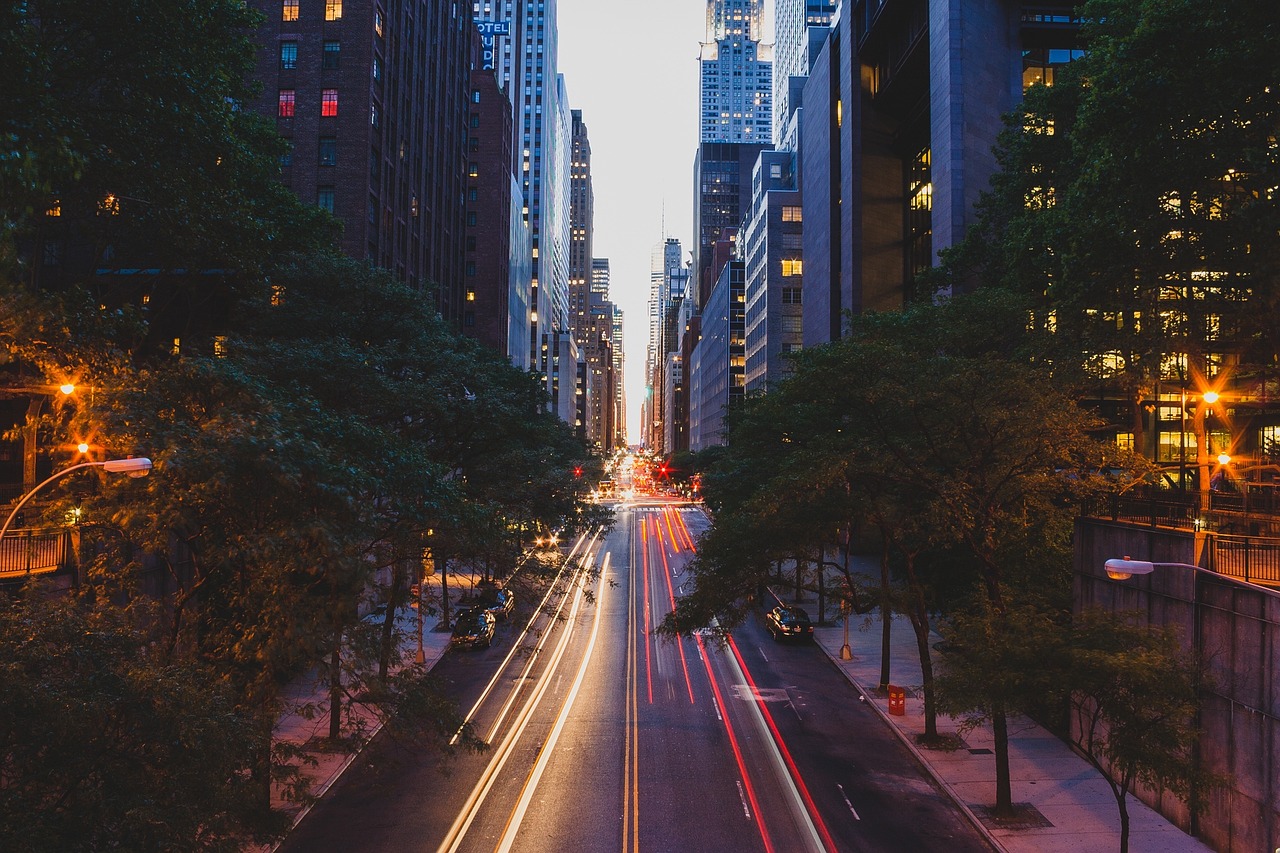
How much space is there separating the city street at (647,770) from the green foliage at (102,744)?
6.87 meters

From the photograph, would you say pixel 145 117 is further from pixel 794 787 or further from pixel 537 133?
pixel 537 133

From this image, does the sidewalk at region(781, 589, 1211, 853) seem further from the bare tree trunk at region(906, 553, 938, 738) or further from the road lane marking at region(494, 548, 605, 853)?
the road lane marking at region(494, 548, 605, 853)

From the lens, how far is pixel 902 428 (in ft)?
82.4

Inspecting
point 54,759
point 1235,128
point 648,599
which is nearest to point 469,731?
point 54,759

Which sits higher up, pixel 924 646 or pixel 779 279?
pixel 779 279

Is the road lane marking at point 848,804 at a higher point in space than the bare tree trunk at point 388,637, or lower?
lower

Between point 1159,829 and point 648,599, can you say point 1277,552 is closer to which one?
point 1159,829

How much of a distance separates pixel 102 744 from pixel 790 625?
33.1m

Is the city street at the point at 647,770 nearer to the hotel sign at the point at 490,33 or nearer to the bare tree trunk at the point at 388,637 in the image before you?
the bare tree trunk at the point at 388,637

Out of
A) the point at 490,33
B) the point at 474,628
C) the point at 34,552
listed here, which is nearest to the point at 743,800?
the point at 34,552

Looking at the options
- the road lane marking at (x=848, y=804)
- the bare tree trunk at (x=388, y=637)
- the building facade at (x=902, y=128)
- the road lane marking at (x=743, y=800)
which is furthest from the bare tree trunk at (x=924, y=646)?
the building facade at (x=902, y=128)

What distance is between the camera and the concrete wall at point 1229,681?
14875mm

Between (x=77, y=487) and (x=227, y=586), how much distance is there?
10.5 ft

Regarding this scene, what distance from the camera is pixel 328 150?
49750 mm
